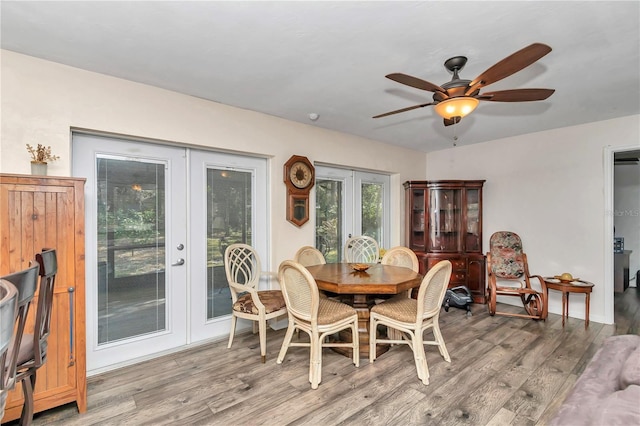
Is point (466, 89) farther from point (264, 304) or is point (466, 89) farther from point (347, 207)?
point (347, 207)

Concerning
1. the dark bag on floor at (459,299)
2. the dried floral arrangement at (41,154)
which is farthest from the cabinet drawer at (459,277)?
the dried floral arrangement at (41,154)

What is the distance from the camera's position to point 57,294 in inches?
78.0

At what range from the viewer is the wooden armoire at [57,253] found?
73.1 inches

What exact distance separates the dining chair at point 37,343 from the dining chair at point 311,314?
54.7 inches

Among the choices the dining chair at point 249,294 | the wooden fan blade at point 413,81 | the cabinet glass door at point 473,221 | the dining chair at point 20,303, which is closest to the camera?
the dining chair at point 20,303

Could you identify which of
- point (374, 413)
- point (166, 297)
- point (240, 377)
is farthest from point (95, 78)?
point (374, 413)

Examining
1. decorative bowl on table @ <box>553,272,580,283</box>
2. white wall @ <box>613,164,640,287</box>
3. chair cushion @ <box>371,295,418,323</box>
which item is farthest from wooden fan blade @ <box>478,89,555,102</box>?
white wall @ <box>613,164,640,287</box>

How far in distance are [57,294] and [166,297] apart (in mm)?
1056

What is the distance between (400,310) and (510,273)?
A: 8.50ft

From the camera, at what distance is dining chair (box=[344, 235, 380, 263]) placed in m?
4.23

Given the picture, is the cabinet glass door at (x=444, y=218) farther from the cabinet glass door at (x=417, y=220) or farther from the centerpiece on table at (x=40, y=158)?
the centerpiece on table at (x=40, y=158)

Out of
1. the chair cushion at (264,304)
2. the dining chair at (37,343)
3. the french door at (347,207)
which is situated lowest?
the chair cushion at (264,304)

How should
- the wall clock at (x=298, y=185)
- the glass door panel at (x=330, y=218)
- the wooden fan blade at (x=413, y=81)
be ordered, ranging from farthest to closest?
the glass door panel at (x=330, y=218) → the wall clock at (x=298, y=185) → the wooden fan blade at (x=413, y=81)

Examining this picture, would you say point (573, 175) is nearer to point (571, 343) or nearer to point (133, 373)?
point (571, 343)
